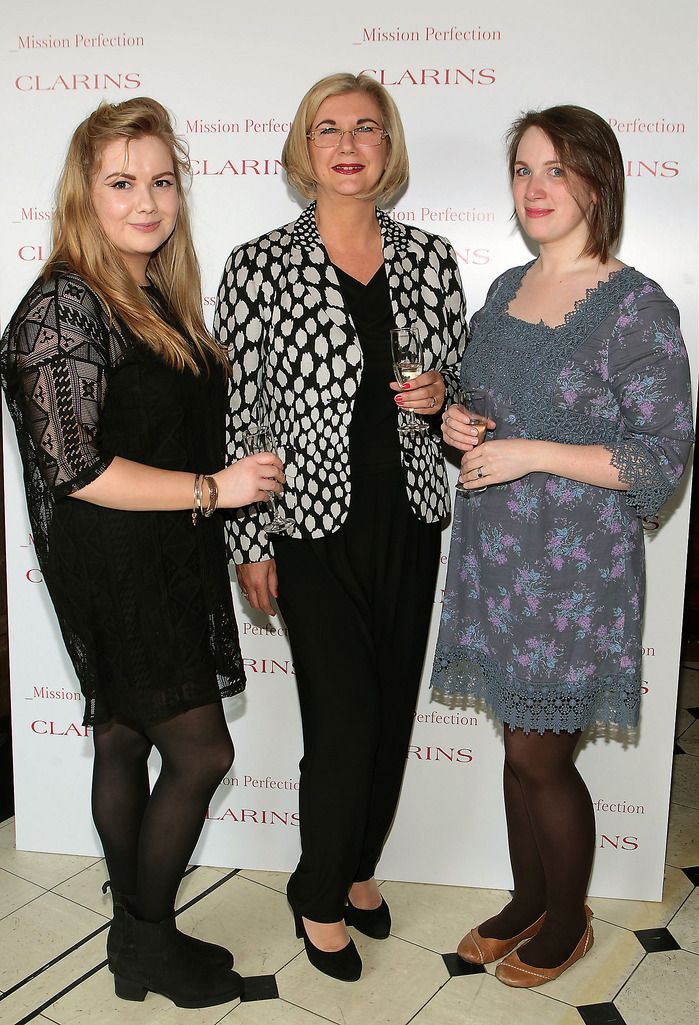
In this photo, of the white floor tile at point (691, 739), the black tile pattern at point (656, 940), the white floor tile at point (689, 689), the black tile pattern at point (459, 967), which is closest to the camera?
the black tile pattern at point (459, 967)

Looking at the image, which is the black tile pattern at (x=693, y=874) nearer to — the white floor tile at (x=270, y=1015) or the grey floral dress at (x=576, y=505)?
the grey floral dress at (x=576, y=505)

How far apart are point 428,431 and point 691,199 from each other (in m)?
0.94

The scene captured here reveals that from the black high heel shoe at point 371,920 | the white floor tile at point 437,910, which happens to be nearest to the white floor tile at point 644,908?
the white floor tile at point 437,910

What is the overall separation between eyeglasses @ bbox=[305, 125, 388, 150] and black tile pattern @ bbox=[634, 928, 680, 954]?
222 centimetres

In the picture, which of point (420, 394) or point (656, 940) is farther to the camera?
point (656, 940)

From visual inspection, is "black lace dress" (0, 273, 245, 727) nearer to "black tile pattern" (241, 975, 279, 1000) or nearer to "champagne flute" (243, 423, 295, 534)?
"champagne flute" (243, 423, 295, 534)

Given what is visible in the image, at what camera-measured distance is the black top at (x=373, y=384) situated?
2.36 m

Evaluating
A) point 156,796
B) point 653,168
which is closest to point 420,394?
point 653,168

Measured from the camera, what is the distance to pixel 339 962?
2.55m

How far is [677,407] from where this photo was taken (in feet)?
7.03

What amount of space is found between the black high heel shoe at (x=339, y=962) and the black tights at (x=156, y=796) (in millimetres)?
421

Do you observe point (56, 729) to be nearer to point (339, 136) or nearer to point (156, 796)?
point (156, 796)

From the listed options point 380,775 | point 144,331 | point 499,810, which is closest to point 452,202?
point 144,331

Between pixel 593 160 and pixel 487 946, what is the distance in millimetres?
1973
